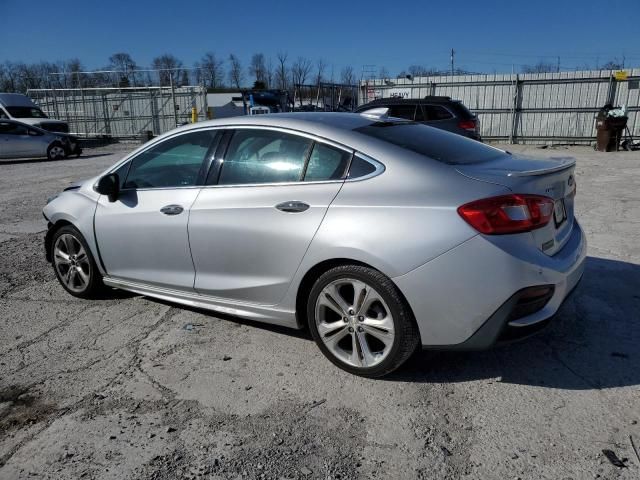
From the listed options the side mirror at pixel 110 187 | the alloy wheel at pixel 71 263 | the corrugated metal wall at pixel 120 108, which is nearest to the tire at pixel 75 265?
the alloy wheel at pixel 71 263

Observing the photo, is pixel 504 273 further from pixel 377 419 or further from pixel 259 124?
pixel 259 124

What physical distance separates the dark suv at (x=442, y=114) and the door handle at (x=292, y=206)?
9.42 m

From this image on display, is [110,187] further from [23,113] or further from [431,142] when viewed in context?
[23,113]

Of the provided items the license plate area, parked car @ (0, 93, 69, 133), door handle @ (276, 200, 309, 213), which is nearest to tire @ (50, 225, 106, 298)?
door handle @ (276, 200, 309, 213)

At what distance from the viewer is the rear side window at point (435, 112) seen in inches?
496

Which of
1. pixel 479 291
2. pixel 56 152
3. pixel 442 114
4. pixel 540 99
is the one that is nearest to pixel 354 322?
pixel 479 291

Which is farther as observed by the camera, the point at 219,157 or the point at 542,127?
the point at 542,127

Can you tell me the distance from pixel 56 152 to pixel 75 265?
54.8 feet

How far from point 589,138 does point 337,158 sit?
68.1 feet

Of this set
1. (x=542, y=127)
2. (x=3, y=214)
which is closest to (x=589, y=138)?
(x=542, y=127)

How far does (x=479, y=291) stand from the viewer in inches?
108

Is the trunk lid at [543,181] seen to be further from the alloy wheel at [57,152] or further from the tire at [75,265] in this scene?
the alloy wheel at [57,152]

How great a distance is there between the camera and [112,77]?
28.0m

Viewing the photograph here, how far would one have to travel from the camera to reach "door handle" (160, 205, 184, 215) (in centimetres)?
381
